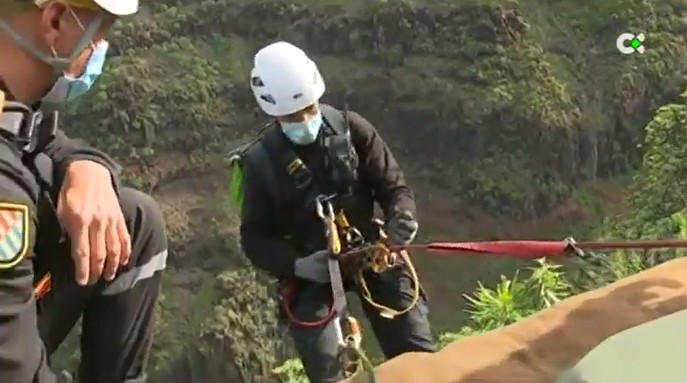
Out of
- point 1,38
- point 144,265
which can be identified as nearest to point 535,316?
point 144,265

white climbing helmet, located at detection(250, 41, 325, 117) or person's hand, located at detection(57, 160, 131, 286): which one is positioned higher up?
person's hand, located at detection(57, 160, 131, 286)

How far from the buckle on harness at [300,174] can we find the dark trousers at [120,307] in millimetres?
1351

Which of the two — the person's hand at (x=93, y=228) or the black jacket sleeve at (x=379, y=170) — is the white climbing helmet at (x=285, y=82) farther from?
the person's hand at (x=93, y=228)

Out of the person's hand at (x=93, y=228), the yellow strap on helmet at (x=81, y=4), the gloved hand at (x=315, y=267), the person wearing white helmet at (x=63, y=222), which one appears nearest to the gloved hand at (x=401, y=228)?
the gloved hand at (x=315, y=267)

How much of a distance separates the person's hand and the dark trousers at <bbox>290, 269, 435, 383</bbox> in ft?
5.20

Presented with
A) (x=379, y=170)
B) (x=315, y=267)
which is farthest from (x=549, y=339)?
(x=379, y=170)

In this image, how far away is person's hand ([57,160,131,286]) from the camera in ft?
5.98

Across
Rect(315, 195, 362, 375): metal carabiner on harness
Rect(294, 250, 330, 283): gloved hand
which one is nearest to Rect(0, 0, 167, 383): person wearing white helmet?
Rect(315, 195, 362, 375): metal carabiner on harness

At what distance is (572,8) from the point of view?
65.6ft

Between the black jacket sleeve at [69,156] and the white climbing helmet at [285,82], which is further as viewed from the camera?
the white climbing helmet at [285,82]

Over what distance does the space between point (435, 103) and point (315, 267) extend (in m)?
16.0

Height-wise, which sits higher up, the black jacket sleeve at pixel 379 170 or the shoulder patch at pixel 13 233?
the shoulder patch at pixel 13 233

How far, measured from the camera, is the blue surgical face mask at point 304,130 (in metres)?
3.47

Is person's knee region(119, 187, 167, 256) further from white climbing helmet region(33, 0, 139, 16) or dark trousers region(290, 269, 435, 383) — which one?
dark trousers region(290, 269, 435, 383)
